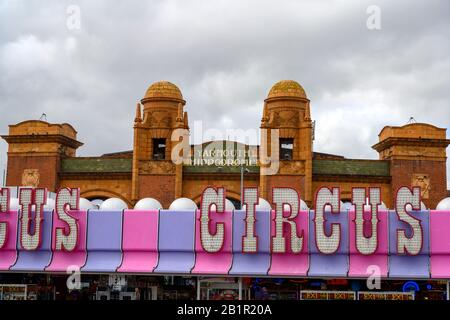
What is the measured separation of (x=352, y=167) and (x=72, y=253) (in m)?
25.6

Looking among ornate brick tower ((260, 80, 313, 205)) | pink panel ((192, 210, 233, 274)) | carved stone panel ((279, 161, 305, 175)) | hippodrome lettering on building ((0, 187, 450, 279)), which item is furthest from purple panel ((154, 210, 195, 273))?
carved stone panel ((279, 161, 305, 175))

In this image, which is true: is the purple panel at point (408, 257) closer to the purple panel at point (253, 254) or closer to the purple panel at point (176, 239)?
the purple panel at point (253, 254)

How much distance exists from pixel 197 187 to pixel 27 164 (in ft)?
46.3

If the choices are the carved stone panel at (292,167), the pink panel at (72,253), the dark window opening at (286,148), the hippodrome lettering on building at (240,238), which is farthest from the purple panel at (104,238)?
the dark window opening at (286,148)

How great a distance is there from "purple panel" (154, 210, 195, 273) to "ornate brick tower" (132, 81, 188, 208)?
1753 cm

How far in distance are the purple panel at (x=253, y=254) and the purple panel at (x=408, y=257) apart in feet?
19.9

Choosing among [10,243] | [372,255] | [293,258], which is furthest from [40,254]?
[372,255]

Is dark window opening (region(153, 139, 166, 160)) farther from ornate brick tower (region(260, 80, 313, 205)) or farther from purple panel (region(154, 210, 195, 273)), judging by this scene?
purple panel (region(154, 210, 195, 273))

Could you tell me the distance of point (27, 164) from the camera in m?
58.2

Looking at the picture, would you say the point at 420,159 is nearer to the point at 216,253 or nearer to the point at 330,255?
the point at 330,255

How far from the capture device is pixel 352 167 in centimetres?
5559
